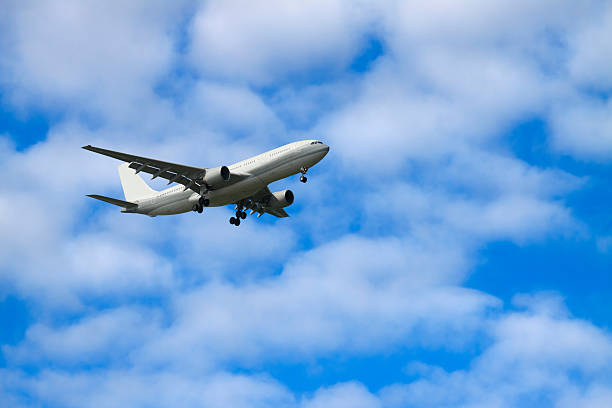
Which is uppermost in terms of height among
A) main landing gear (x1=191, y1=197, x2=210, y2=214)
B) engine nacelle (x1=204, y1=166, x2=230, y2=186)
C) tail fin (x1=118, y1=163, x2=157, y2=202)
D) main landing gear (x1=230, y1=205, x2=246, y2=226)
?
tail fin (x1=118, y1=163, x2=157, y2=202)

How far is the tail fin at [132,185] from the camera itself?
220ft

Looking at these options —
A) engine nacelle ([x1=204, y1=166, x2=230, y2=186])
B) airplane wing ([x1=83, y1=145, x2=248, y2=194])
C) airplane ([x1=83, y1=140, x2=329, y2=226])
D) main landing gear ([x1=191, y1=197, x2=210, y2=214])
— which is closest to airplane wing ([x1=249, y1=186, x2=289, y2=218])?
airplane ([x1=83, y1=140, x2=329, y2=226])

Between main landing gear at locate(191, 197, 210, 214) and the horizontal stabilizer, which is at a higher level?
the horizontal stabilizer

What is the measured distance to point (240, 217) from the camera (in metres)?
63.6

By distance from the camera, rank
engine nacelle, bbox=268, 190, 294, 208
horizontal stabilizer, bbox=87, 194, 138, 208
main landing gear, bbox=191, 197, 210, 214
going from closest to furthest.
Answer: main landing gear, bbox=191, 197, 210, 214 < horizontal stabilizer, bbox=87, 194, 138, 208 < engine nacelle, bbox=268, 190, 294, 208

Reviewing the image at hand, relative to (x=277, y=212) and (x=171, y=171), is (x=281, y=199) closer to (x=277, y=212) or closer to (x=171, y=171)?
(x=277, y=212)

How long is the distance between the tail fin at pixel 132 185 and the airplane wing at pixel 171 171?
30.4ft

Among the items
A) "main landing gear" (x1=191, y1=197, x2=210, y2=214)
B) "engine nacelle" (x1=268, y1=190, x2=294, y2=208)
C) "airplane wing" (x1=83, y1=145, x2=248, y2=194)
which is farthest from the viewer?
"engine nacelle" (x1=268, y1=190, x2=294, y2=208)

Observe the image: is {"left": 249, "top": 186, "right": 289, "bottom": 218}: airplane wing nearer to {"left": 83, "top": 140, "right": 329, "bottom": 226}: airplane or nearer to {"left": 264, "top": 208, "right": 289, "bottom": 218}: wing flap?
{"left": 264, "top": 208, "right": 289, "bottom": 218}: wing flap

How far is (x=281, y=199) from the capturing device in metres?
63.1

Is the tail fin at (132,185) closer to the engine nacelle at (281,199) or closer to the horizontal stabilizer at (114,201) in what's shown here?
the horizontal stabilizer at (114,201)

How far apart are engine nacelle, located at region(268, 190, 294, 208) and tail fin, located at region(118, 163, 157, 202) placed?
11.4 meters

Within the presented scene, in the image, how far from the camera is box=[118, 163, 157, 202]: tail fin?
220 feet

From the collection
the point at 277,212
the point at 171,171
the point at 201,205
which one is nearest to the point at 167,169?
the point at 171,171
